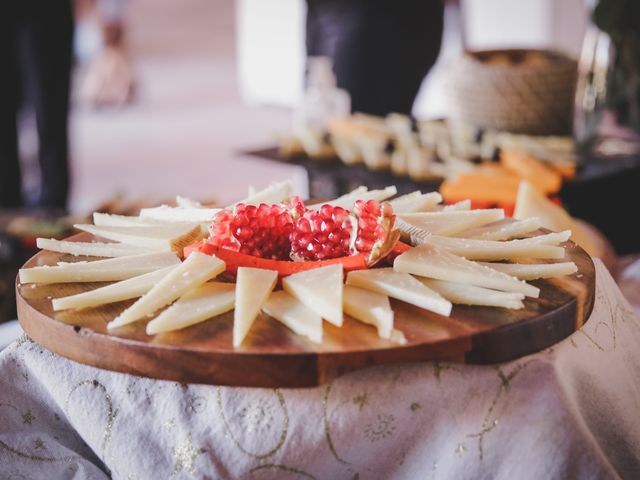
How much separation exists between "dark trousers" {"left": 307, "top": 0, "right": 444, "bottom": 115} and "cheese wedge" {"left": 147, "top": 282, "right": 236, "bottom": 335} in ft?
7.83

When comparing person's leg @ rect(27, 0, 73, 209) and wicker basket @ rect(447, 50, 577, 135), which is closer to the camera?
wicker basket @ rect(447, 50, 577, 135)

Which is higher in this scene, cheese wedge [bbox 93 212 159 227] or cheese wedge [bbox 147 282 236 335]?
cheese wedge [bbox 93 212 159 227]

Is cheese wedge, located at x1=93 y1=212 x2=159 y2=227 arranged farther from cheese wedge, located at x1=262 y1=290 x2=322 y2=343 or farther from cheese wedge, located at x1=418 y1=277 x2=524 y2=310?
cheese wedge, located at x1=418 y1=277 x2=524 y2=310

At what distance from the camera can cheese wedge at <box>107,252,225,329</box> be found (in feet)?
2.90

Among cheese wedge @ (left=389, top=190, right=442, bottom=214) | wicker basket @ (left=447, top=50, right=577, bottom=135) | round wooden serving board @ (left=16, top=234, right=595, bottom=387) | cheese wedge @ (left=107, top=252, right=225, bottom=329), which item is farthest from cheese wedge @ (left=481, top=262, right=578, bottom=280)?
wicker basket @ (left=447, top=50, right=577, bottom=135)

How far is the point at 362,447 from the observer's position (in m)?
0.91

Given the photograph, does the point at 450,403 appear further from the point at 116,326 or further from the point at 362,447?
the point at 116,326

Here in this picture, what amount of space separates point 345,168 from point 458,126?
1.44 feet

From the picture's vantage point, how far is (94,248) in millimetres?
1095

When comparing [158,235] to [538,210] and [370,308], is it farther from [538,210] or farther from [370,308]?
[538,210]

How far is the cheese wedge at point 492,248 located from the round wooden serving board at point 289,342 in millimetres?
94

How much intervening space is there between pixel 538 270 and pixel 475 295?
115 millimetres

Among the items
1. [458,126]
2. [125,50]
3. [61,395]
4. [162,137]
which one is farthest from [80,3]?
[61,395]

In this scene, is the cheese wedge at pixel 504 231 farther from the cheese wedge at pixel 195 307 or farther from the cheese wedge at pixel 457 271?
the cheese wedge at pixel 195 307
